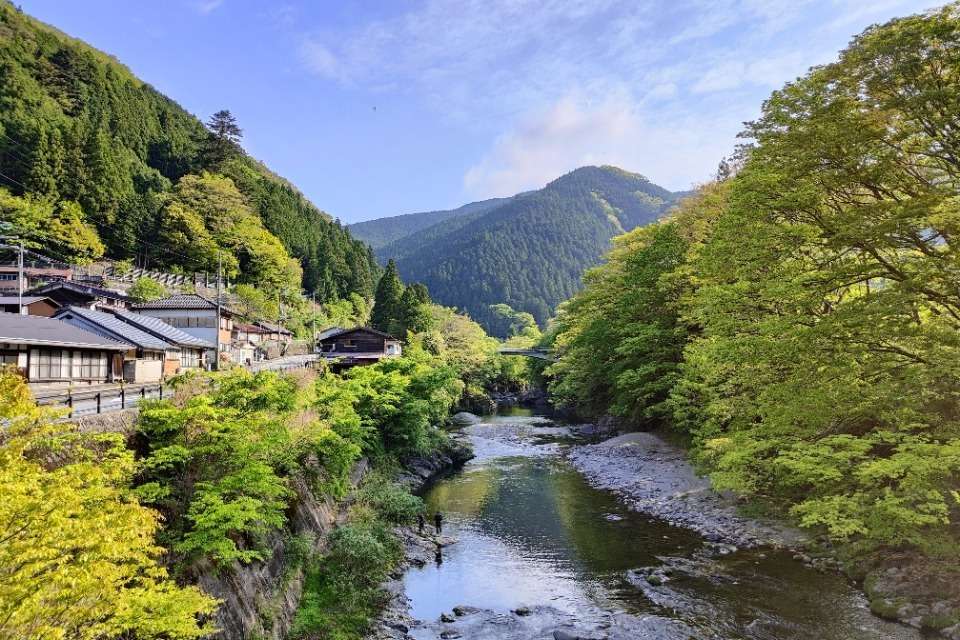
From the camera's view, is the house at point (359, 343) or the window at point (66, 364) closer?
the window at point (66, 364)

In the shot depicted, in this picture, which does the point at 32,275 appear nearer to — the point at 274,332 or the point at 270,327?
the point at 270,327

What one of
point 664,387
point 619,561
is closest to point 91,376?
point 619,561

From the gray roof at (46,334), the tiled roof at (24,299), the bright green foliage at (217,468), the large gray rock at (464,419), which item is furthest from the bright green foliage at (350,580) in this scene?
the large gray rock at (464,419)

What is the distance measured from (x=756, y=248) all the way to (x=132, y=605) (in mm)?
16876

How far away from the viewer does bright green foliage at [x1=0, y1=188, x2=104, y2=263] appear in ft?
161

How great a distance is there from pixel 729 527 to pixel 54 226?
61.5 m

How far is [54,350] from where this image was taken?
23.0 m

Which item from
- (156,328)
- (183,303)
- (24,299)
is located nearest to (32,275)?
(24,299)

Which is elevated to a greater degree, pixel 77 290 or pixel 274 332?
pixel 77 290

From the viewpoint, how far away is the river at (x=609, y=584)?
1463 centimetres

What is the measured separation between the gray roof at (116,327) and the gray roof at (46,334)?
50.9 inches

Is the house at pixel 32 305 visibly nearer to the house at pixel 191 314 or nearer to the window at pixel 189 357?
the house at pixel 191 314

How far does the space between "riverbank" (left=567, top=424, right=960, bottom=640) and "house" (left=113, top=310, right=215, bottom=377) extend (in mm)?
24633

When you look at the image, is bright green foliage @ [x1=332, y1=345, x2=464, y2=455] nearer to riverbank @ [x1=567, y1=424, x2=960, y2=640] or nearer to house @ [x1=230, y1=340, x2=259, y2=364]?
riverbank @ [x1=567, y1=424, x2=960, y2=640]
